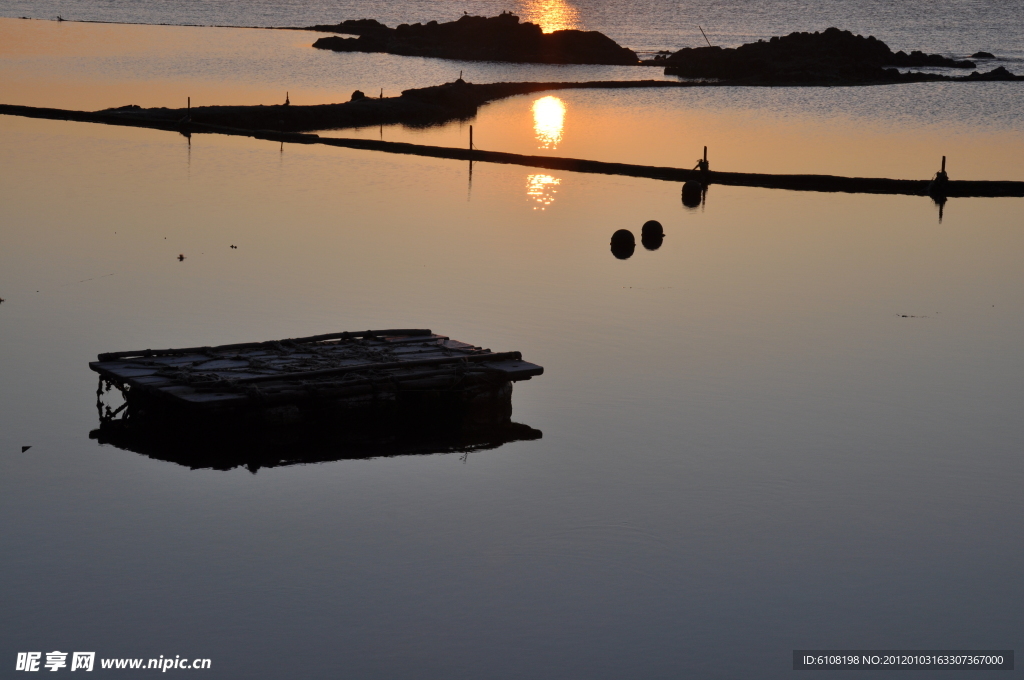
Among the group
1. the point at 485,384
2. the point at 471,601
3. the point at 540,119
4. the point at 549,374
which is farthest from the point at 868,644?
the point at 540,119

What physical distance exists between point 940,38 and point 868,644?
17285 centimetres

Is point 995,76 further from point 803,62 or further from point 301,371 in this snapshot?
point 301,371

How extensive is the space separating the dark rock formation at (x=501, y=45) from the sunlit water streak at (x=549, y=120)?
42.3m

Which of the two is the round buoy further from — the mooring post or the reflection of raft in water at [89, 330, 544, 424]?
the mooring post

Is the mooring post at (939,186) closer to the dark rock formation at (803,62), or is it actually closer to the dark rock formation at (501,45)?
the dark rock formation at (803,62)

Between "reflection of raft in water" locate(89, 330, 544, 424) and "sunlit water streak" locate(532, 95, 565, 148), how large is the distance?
37880 mm

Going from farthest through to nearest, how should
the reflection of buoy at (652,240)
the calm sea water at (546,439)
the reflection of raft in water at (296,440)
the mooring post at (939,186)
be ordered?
1. the mooring post at (939,186)
2. the reflection of buoy at (652,240)
3. the reflection of raft in water at (296,440)
4. the calm sea water at (546,439)

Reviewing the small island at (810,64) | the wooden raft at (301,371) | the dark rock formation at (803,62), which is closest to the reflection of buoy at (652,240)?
the wooden raft at (301,371)

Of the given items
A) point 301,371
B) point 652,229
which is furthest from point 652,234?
point 301,371

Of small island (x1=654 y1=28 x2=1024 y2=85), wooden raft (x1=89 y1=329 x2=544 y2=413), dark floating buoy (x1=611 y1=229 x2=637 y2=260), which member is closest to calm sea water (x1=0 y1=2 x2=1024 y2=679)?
dark floating buoy (x1=611 y1=229 x2=637 y2=260)

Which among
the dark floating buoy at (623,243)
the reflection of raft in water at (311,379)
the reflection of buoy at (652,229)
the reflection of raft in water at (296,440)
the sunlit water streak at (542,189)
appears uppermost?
the sunlit water streak at (542,189)

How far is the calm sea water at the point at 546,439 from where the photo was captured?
13.1 metres

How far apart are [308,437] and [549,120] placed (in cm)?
5253

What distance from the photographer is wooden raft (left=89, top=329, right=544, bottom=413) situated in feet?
56.1
